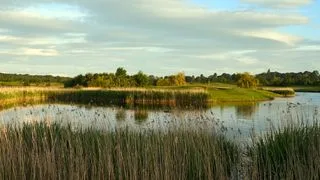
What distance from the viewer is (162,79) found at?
86.9 meters

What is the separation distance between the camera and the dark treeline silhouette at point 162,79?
74375 millimetres

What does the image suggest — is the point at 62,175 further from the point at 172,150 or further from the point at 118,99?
the point at 118,99

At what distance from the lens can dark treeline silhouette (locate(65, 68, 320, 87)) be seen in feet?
244

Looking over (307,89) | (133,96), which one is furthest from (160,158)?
(307,89)

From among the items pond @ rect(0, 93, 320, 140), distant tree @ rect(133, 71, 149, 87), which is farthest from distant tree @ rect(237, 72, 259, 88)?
pond @ rect(0, 93, 320, 140)

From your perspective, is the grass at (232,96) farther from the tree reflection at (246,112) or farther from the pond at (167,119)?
the pond at (167,119)

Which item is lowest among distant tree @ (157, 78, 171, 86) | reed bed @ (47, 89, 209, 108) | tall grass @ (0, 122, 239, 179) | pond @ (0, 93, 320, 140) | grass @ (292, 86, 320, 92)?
grass @ (292, 86, 320, 92)

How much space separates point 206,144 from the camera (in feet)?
27.7

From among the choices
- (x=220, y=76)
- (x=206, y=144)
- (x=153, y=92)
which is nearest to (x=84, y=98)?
(x=153, y=92)

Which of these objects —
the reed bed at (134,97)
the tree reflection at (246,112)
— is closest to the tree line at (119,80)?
the reed bed at (134,97)

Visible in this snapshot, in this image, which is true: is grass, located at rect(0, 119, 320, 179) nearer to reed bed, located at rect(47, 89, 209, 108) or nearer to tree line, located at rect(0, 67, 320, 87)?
reed bed, located at rect(47, 89, 209, 108)

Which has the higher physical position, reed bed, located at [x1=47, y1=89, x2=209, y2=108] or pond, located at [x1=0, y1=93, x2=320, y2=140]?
pond, located at [x1=0, y1=93, x2=320, y2=140]

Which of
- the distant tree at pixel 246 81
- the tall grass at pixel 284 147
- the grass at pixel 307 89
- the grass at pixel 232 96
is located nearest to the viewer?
the tall grass at pixel 284 147

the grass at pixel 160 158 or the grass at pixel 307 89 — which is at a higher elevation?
the grass at pixel 160 158
